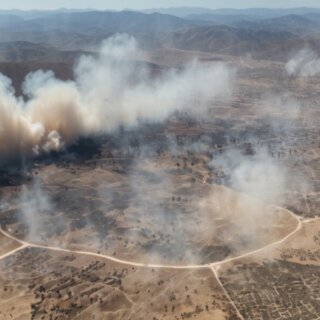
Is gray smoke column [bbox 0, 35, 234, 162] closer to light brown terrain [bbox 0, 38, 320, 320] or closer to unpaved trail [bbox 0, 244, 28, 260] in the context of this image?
light brown terrain [bbox 0, 38, 320, 320]

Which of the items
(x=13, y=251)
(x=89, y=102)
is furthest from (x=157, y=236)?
(x=89, y=102)

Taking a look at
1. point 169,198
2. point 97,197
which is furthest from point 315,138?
point 97,197

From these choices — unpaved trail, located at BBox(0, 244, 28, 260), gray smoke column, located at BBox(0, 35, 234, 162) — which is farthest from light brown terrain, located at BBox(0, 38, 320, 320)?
gray smoke column, located at BBox(0, 35, 234, 162)

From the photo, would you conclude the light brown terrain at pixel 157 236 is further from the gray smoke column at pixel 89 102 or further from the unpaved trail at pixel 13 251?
the gray smoke column at pixel 89 102

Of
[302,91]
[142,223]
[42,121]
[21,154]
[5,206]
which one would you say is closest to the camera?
[142,223]

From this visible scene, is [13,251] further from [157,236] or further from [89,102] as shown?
[89,102]

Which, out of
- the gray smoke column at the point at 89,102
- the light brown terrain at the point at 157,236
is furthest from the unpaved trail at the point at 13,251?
the gray smoke column at the point at 89,102

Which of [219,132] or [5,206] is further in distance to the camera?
[219,132]

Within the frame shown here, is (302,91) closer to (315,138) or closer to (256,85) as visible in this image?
(256,85)
